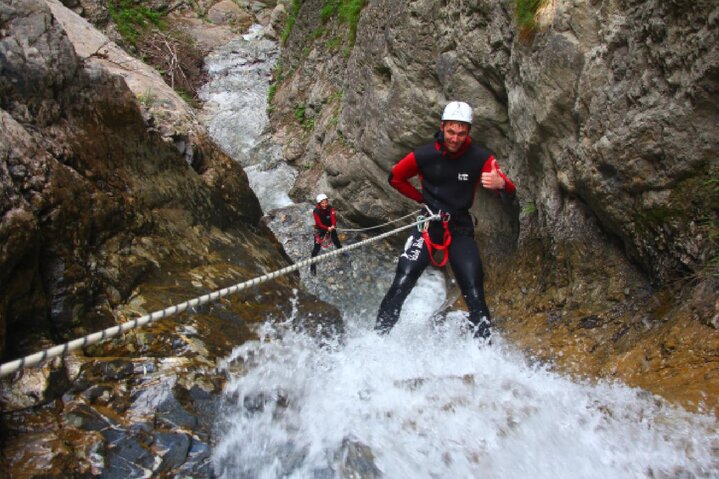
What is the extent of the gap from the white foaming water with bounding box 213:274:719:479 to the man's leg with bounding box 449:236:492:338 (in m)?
0.39

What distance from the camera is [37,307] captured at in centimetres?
375

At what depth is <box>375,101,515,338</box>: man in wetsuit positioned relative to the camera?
188 inches

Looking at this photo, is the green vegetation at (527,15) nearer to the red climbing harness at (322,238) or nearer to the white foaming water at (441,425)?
the white foaming water at (441,425)

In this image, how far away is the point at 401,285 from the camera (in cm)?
495

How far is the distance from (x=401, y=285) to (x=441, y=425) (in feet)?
5.43

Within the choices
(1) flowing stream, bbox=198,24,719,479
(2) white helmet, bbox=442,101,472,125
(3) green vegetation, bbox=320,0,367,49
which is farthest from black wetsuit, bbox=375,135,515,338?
(3) green vegetation, bbox=320,0,367,49

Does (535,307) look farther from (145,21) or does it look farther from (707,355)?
(145,21)

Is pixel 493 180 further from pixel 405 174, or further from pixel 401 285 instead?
pixel 401 285

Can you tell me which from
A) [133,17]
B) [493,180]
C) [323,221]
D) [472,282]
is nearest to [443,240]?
[472,282]

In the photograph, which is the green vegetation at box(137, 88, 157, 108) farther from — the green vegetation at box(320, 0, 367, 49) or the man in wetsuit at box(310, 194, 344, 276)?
the green vegetation at box(320, 0, 367, 49)

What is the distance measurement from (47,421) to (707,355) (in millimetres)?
4277

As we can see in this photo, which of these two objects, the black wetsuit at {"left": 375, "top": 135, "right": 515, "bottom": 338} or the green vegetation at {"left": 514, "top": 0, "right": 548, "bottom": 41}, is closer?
the black wetsuit at {"left": 375, "top": 135, "right": 515, "bottom": 338}

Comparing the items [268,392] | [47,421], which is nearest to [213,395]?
[268,392]

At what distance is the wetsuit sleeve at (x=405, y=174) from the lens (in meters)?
5.22
